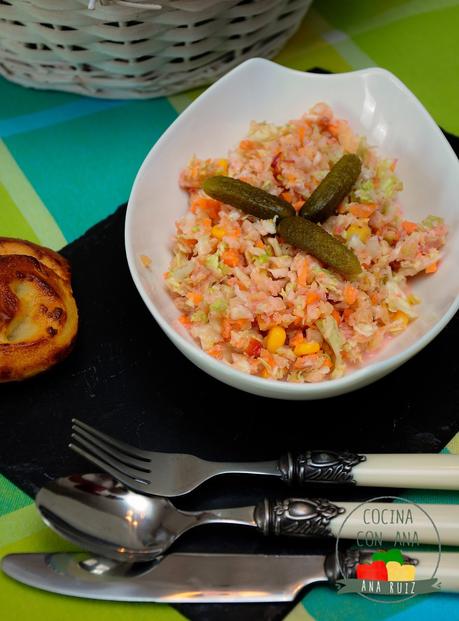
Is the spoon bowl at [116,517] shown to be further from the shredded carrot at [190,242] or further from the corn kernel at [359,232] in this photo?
the corn kernel at [359,232]

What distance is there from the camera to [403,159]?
3.40m

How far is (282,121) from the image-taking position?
11.8ft

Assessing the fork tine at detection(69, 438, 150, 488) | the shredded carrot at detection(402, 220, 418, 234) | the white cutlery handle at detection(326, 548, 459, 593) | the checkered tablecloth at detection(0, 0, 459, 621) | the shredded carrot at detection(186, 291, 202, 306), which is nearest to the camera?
the white cutlery handle at detection(326, 548, 459, 593)

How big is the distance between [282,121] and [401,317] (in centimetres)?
123

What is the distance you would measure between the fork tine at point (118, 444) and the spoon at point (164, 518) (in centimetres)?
15

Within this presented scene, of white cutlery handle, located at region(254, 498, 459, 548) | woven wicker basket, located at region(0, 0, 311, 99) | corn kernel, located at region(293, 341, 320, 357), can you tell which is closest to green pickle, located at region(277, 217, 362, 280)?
corn kernel, located at region(293, 341, 320, 357)

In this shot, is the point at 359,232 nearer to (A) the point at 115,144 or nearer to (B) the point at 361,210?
(B) the point at 361,210

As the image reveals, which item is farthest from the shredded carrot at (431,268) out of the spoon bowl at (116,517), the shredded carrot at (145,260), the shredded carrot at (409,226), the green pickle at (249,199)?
the spoon bowl at (116,517)

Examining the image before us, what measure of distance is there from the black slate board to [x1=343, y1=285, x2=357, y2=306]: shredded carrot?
36 centimetres

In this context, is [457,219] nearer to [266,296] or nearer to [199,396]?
[266,296]

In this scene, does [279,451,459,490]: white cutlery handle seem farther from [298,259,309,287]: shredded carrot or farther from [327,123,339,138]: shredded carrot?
[327,123,339,138]: shredded carrot

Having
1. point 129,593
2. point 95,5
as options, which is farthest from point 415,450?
point 95,5

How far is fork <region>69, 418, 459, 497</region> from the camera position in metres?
2.46

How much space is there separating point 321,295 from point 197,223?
64 centimetres
